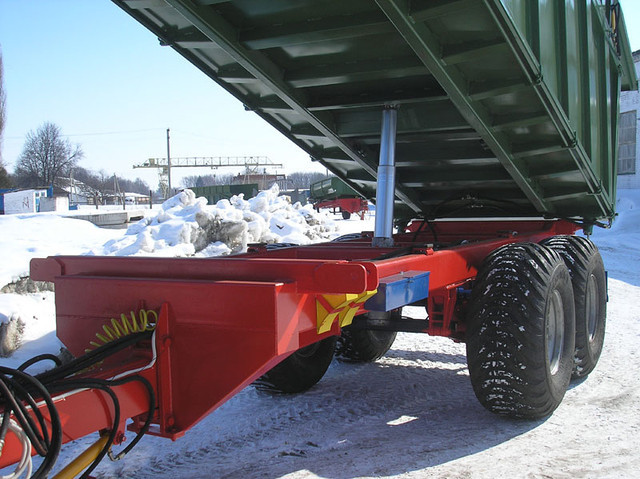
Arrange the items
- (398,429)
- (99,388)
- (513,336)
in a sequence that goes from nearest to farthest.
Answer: (99,388), (513,336), (398,429)

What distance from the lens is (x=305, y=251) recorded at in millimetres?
4547

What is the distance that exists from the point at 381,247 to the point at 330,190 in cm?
2837

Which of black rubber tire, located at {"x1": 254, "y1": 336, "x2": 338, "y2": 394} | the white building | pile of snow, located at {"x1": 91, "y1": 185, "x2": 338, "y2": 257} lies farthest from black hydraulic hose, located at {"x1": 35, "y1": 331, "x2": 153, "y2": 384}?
the white building

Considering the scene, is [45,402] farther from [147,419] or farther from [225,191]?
[225,191]

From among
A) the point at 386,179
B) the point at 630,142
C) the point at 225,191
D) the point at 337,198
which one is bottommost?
the point at 386,179

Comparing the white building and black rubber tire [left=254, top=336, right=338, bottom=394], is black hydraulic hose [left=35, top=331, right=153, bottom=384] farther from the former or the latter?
the white building

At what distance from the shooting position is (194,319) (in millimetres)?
2682

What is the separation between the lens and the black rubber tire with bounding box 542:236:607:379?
4.61 metres

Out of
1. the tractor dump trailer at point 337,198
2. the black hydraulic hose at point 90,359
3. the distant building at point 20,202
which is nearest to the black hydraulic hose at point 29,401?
the black hydraulic hose at point 90,359

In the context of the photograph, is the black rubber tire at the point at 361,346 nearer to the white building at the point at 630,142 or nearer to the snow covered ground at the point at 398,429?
the snow covered ground at the point at 398,429

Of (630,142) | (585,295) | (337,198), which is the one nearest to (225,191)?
(337,198)

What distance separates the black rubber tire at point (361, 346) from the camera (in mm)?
5266

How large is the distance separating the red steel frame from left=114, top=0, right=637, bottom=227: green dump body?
1.46 metres

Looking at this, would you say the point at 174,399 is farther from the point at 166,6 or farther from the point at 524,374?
the point at 166,6
